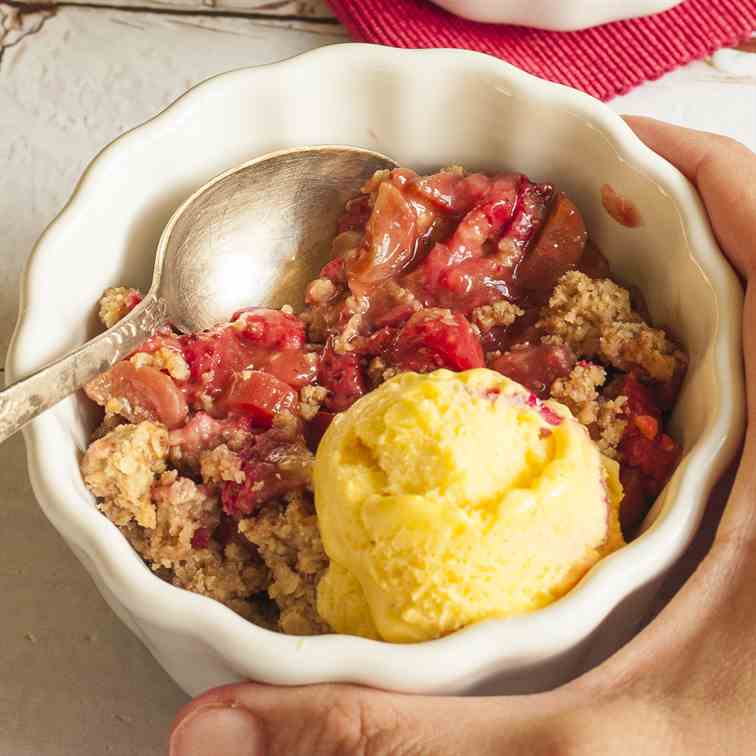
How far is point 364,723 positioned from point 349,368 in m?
0.49

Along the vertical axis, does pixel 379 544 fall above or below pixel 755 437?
below

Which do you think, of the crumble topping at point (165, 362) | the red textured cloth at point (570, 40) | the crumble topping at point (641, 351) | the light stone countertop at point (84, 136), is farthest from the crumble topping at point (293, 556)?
the red textured cloth at point (570, 40)

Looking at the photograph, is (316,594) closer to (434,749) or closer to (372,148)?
(434,749)

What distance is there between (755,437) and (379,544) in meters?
0.44

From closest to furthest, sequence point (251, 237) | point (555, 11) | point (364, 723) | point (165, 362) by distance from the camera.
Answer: point (364, 723)
point (165, 362)
point (251, 237)
point (555, 11)

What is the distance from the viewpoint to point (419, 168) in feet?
5.40

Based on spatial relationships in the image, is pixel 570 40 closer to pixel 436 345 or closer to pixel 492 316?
pixel 492 316

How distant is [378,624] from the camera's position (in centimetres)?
114

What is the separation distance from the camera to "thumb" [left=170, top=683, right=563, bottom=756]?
101cm

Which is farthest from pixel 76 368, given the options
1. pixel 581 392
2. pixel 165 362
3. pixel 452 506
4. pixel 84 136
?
pixel 84 136

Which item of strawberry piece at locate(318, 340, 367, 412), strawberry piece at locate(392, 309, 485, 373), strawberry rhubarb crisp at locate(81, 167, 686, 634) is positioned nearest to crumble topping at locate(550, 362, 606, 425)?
strawberry rhubarb crisp at locate(81, 167, 686, 634)

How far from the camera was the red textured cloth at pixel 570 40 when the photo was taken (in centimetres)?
195

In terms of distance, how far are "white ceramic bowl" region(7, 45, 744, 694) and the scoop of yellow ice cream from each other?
0.18 feet

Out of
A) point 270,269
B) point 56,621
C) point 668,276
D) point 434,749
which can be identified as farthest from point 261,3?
point 434,749
